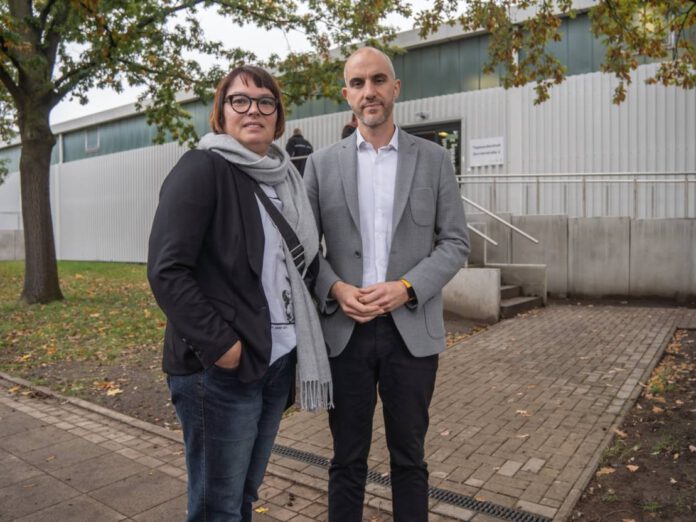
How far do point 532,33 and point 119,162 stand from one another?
22.2 metres

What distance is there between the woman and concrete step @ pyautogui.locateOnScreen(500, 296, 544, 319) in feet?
27.0

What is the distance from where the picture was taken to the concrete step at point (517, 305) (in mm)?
10102

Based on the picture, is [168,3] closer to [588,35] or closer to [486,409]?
[588,35]

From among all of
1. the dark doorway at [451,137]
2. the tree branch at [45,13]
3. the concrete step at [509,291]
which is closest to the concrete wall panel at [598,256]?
the concrete step at [509,291]

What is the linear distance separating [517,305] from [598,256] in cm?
264

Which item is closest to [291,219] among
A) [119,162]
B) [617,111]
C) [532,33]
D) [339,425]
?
[339,425]

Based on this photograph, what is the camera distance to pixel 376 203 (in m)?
2.64

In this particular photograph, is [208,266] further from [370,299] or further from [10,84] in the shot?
[10,84]

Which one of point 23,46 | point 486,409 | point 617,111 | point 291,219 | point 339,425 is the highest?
point 23,46

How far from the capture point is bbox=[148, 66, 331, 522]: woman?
194 centimetres

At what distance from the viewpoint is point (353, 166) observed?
2641 millimetres

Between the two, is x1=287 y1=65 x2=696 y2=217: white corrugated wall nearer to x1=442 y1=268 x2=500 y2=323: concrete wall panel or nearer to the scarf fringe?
x1=442 y1=268 x2=500 y2=323: concrete wall panel

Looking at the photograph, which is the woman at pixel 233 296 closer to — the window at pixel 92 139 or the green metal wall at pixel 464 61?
the green metal wall at pixel 464 61

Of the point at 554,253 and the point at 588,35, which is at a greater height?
the point at 588,35
